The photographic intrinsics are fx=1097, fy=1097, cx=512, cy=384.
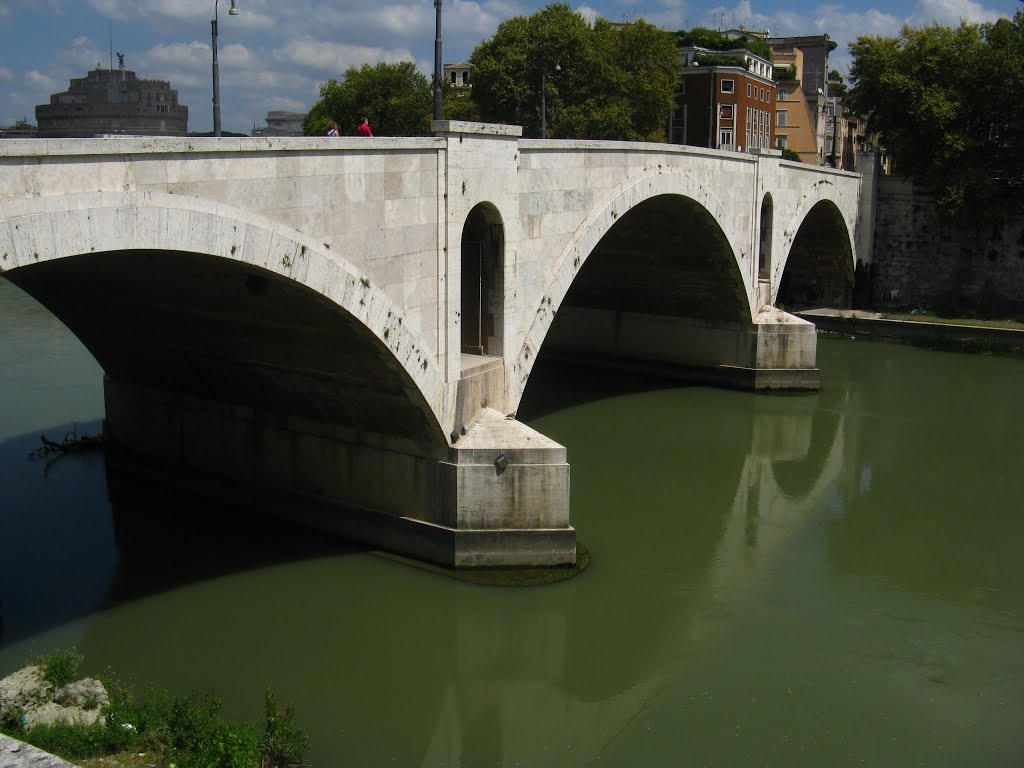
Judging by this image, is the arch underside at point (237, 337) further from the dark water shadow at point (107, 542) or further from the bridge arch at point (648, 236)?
the bridge arch at point (648, 236)

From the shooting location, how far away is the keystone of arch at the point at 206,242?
727 cm

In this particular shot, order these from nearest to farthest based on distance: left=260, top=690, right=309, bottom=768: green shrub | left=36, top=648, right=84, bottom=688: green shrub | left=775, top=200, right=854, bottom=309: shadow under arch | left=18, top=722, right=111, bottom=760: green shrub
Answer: left=18, top=722, right=111, bottom=760: green shrub → left=260, top=690, right=309, bottom=768: green shrub → left=36, top=648, right=84, bottom=688: green shrub → left=775, top=200, right=854, bottom=309: shadow under arch

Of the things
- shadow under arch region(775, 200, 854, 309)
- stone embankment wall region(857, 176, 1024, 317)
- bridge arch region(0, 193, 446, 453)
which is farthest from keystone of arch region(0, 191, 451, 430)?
stone embankment wall region(857, 176, 1024, 317)

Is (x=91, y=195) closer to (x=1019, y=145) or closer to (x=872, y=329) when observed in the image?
(x=872, y=329)

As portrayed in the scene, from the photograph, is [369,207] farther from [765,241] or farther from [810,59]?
[810,59]

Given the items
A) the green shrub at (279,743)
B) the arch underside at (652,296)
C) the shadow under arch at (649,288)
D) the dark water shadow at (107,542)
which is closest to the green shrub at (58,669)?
the green shrub at (279,743)

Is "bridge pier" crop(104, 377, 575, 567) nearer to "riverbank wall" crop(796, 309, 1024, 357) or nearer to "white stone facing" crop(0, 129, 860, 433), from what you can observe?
"white stone facing" crop(0, 129, 860, 433)

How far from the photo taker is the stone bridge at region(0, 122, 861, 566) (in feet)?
26.9

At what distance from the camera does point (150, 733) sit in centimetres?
723

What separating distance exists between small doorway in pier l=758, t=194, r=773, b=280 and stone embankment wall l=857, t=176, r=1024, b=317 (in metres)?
8.38

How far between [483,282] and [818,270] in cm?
1928

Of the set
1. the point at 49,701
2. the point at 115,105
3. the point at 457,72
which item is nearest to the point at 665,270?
the point at 115,105

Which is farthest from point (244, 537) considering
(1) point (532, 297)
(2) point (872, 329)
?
(2) point (872, 329)

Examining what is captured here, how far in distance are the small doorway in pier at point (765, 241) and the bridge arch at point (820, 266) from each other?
651cm
